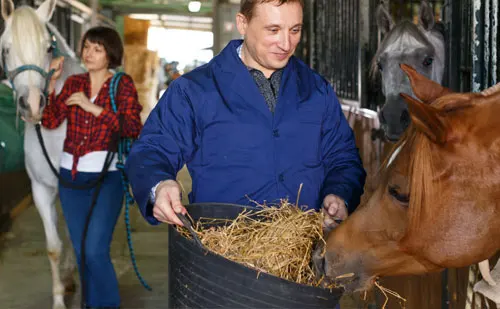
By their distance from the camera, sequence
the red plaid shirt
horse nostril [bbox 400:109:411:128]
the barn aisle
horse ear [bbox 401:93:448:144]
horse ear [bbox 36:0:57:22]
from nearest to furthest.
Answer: horse ear [bbox 401:93:448:144] → horse nostril [bbox 400:109:411:128] → the red plaid shirt → horse ear [bbox 36:0:57:22] → the barn aisle

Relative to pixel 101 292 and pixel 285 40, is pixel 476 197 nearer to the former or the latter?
pixel 285 40

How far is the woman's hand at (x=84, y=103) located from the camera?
396 cm

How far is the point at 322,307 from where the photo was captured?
160cm

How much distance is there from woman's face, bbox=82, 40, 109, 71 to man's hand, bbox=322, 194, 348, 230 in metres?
2.38

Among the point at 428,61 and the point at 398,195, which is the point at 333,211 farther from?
the point at 428,61

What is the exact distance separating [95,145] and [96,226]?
0.46m

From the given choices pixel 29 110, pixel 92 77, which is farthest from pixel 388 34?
pixel 29 110

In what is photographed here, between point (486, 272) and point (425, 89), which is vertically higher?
point (425, 89)

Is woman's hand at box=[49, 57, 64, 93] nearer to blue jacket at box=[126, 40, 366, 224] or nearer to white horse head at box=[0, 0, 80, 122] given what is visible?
white horse head at box=[0, 0, 80, 122]

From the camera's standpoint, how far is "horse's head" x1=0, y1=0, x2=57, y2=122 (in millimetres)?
4023

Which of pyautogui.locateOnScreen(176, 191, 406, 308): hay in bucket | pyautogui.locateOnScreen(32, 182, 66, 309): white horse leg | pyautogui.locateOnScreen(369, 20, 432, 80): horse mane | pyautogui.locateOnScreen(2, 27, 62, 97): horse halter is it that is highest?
pyautogui.locateOnScreen(369, 20, 432, 80): horse mane

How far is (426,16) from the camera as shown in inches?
161

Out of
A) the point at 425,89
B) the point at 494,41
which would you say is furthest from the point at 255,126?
the point at 494,41

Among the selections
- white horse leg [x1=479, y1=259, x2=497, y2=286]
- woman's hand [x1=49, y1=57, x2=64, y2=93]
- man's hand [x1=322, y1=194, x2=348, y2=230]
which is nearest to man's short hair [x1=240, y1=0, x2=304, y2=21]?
man's hand [x1=322, y1=194, x2=348, y2=230]
